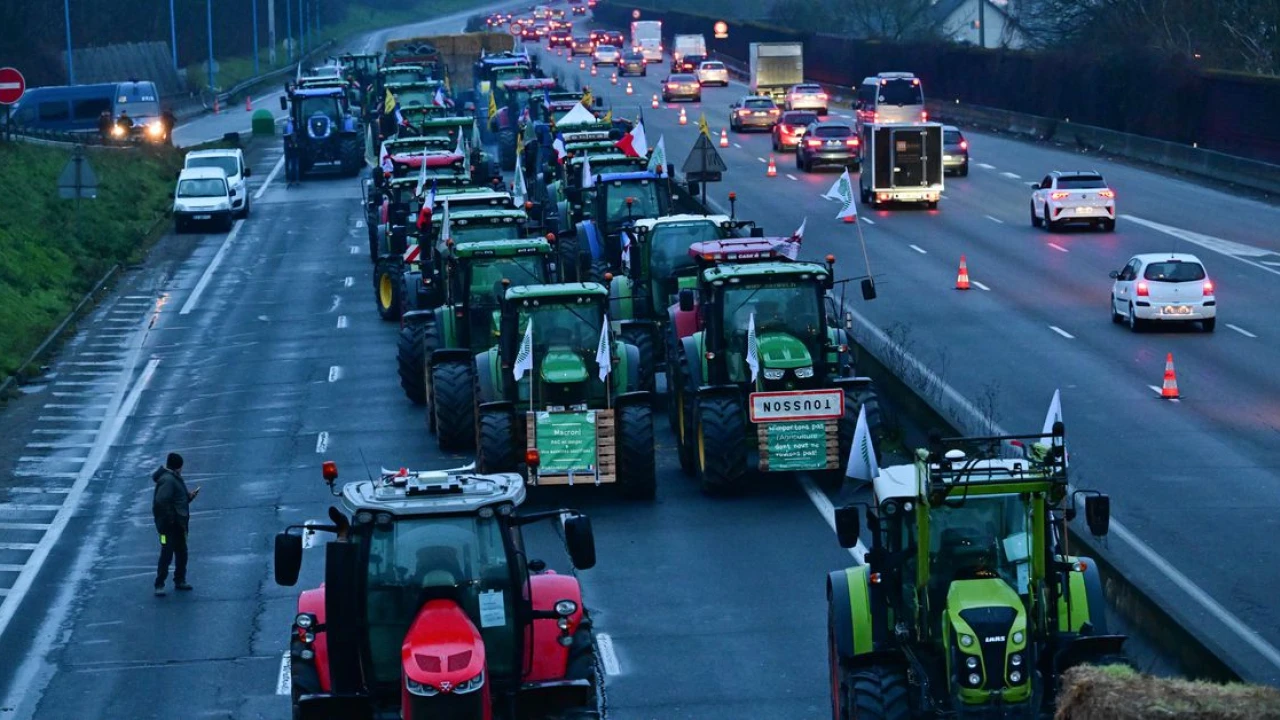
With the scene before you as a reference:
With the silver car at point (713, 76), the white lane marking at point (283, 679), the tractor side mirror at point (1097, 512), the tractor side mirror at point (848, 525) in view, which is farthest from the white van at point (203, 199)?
the silver car at point (713, 76)

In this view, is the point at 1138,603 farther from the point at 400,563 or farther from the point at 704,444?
the point at 704,444

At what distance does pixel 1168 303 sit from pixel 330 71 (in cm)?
6055

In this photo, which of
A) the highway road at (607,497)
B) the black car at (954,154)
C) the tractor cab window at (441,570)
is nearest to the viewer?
the tractor cab window at (441,570)

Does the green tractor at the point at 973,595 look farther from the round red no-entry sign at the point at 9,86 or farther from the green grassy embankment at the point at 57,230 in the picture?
the round red no-entry sign at the point at 9,86

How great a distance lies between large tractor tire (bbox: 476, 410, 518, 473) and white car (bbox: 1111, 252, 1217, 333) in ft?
50.8

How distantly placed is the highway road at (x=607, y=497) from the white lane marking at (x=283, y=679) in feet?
0.21

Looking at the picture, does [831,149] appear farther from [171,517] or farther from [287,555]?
[287,555]

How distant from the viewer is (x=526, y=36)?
167375 mm

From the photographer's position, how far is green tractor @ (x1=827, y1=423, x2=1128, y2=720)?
41.4ft

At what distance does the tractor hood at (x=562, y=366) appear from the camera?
79.6 ft

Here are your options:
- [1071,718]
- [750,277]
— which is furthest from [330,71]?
[1071,718]

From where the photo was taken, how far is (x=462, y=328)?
28938 millimetres

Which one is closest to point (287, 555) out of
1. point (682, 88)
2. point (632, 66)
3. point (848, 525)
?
point (848, 525)

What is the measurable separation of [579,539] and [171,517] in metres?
8.89
